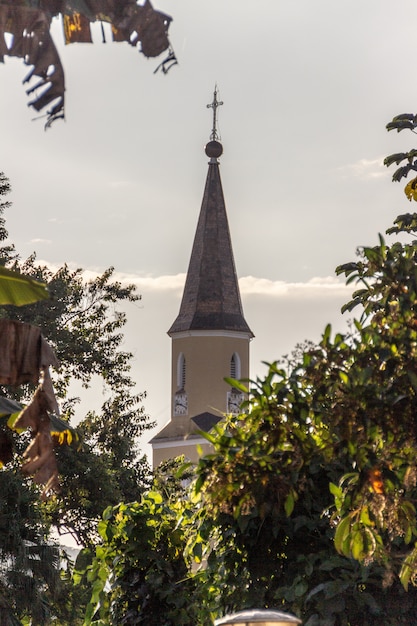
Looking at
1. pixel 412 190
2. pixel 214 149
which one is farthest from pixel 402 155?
pixel 214 149

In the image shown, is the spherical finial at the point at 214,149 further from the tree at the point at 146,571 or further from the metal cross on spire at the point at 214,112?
the tree at the point at 146,571

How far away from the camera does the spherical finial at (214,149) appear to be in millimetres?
68375

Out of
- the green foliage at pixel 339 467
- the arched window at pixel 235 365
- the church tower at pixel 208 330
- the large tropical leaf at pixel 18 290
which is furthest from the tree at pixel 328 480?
the arched window at pixel 235 365

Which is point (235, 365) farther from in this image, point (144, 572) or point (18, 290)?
point (18, 290)

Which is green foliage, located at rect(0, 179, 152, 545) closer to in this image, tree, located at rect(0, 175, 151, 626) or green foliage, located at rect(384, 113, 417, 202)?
tree, located at rect(0, 175, 151, 626)

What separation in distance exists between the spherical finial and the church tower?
284 cm

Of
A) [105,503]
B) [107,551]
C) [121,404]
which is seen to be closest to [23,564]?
[105,503]

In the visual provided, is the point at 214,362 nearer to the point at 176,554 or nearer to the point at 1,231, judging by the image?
the point at 1,231

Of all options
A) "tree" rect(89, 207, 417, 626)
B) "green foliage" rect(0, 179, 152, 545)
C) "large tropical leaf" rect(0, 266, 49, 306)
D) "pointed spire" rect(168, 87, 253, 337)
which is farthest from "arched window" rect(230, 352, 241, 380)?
"large tropical leaf" rect(0, 266, 49, 306)

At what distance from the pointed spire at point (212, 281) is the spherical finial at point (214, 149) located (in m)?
3.02

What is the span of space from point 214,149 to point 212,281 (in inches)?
321

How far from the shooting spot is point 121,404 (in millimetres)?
31734

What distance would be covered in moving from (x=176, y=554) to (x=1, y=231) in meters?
21.2

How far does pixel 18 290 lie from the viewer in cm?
823
